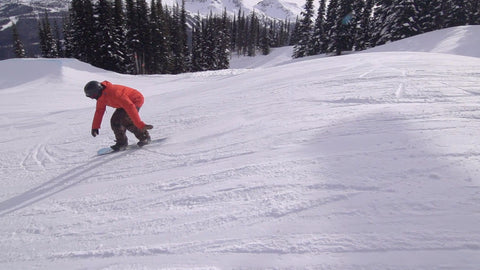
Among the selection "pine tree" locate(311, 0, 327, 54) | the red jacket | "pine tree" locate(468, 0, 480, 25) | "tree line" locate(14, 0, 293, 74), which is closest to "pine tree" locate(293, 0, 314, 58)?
"pine tree" locate(311, 0, 327, 54)

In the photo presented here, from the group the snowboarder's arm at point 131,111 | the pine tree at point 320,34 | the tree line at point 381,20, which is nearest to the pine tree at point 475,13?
the tree line at point 381,20

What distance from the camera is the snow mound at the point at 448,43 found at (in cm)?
1264

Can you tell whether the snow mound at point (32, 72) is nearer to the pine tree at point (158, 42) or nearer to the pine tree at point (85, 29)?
the pine tree at point (85, 29)

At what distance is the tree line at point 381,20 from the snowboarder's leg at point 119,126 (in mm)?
26287

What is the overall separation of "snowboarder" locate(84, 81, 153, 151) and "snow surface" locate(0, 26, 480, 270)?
1.30 feet

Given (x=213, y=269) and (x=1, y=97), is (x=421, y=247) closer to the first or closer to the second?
(x=213, y=269)

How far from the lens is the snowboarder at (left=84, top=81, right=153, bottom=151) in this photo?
3998mm

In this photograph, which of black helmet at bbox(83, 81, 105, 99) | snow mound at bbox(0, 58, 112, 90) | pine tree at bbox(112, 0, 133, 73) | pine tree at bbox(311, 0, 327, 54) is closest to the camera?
black helmet at bbox(83, 81, 105, 99)

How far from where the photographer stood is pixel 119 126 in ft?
14.6

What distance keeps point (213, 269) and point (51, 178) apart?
3.40m

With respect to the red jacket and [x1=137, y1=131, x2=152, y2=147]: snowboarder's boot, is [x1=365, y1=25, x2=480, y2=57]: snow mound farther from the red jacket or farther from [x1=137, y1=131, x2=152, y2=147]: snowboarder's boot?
the red jacket

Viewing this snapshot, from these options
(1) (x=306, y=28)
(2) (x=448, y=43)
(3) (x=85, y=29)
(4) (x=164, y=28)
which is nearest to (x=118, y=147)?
(2) (x=448, y=43)

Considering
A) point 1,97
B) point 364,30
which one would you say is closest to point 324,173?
point 1,97

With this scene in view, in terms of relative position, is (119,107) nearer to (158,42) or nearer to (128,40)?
(128,40)
